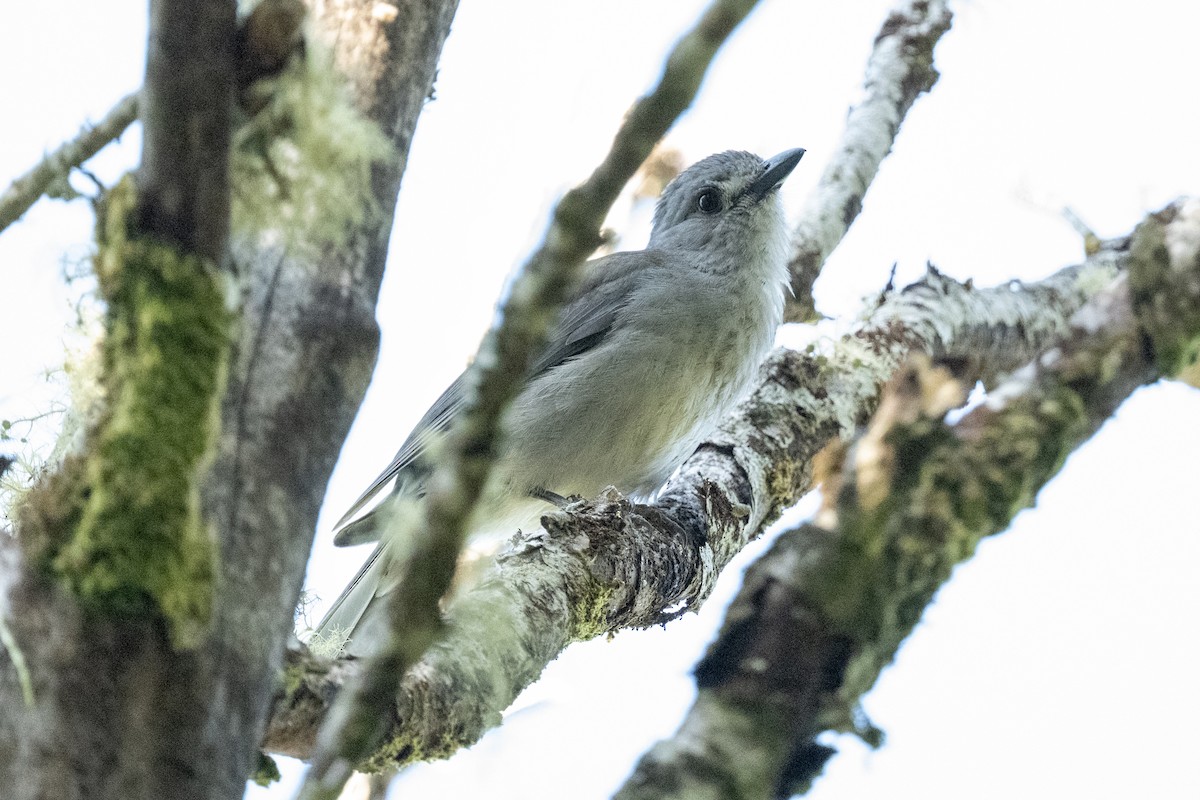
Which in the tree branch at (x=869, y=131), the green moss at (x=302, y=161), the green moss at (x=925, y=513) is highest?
the tree branch at (x=869, y=131)

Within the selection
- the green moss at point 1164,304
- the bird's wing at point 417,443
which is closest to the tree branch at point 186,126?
the green moss at point 1164,304

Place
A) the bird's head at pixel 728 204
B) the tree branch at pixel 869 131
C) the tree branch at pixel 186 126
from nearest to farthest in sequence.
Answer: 1. the tree branch at pixel 186 126
2. the tree branch at pixel 869 131
3. the bird's head at pixel 728 204

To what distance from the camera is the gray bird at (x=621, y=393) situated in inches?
208

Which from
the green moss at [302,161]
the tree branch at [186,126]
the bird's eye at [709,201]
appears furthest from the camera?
the bird's eye at [709,201]

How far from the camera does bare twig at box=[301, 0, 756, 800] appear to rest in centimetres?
131

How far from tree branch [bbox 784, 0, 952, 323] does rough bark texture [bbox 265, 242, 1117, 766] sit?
2.32ft

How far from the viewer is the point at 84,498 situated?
165cm

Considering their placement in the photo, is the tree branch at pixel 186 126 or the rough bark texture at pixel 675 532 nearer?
the tree branch at pixel 186 126

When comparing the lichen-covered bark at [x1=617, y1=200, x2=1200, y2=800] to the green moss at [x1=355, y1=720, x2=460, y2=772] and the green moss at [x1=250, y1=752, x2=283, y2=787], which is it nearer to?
the green moss at [x1=250, y1=752, x2=283, y2=787]

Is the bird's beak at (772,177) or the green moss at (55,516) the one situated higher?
the bird's beak at (772,177)

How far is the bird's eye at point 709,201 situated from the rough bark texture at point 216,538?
474 cm

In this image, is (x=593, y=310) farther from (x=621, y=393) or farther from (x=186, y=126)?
(x=186, y=126)

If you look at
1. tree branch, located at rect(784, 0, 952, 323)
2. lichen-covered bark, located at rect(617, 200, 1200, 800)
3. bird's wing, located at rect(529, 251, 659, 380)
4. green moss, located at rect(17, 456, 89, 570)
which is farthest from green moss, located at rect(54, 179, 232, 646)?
tree branch, located at rect(784, 0, 952, 323)

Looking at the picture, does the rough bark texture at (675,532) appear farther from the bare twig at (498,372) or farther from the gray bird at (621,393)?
the bare twig at (498,372)
